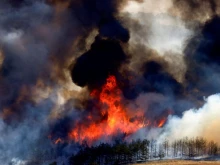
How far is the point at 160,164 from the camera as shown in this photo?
641ft

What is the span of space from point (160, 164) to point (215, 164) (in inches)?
1068

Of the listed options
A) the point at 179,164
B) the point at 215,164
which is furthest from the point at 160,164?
the point at 215,164

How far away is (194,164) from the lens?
182375 millimetres

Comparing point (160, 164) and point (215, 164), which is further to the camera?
point (160, 164)

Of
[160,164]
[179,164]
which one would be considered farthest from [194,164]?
[160,164]

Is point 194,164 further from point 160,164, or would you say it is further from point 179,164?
point 160,164

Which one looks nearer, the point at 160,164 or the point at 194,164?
the point at 194,164

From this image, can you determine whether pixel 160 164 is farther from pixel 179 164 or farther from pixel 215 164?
pixel 215 164

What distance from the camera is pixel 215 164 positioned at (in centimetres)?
18312

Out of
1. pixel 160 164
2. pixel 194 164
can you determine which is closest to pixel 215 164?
pixel 194 164

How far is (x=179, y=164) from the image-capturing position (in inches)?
7303

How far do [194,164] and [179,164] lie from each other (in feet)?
23.5

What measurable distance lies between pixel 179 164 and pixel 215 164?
16504 millimetres

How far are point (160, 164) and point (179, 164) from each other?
1277 centimetres
